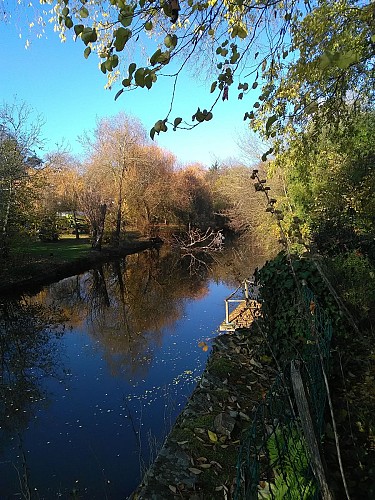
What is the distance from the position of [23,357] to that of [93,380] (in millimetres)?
2536

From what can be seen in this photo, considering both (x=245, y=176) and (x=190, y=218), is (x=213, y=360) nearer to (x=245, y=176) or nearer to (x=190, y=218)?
(x=245, y=176)

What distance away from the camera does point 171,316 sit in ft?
43.9

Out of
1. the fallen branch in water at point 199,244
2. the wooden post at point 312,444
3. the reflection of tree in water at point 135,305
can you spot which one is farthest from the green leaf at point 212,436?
the fallen branch in water at point 199,244

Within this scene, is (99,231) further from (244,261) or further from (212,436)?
(212,436)

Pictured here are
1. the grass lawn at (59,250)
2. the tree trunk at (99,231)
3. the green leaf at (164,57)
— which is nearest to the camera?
the green leaf at (164,57)

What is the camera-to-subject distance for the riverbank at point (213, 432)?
10.3 feet

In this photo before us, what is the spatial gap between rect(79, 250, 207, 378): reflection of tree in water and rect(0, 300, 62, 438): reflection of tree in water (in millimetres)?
1445

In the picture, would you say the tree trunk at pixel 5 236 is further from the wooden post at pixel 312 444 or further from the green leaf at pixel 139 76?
the wooden post at pixel 312 444

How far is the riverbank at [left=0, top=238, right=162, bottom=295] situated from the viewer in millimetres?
15939

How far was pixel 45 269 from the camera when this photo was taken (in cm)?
1828

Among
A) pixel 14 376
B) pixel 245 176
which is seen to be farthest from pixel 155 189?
pixel 14 376

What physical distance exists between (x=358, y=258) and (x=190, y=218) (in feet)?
109

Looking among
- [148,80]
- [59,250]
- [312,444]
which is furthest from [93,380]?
[59,250]

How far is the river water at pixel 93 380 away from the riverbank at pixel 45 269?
93 centimetres
